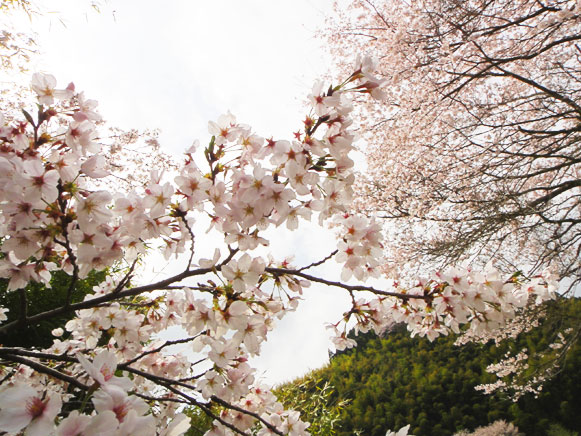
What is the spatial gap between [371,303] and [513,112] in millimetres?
5588

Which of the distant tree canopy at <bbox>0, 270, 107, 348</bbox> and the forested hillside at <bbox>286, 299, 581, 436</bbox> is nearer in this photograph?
the distant tree canopy at <bbox>0, 270, 107, 348</bbox>

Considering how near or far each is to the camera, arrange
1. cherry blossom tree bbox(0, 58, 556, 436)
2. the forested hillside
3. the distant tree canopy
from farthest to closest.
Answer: the forested hillside, the distant tree canopy, cherry blossom tree bbox(0, 58, 556, 436)

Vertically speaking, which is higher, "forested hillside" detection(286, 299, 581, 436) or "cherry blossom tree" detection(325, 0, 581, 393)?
"cherry blossom tree" detection(325, 0, 581, 393)

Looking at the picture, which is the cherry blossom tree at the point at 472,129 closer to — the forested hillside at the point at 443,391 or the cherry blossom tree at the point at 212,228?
the forested hillside at the point at 443,391

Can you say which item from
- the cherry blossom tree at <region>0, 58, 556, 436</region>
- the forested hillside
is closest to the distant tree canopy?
the cherry blossom tree at <region>0, 58, 556, 436</region>

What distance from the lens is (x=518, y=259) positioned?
6.70 m

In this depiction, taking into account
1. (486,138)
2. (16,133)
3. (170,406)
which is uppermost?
(486,138)

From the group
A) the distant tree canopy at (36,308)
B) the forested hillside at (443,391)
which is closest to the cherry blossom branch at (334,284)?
the distant tree canopy at (36,308)

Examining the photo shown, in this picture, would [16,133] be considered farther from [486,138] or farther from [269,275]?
[486,138]

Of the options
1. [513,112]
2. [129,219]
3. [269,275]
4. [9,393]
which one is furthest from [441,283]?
[513,112]

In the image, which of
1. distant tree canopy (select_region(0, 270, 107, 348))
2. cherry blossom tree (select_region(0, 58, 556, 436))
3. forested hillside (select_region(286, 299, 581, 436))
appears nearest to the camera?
cherry blossom tree (select_region(0, 58, 556, 436))

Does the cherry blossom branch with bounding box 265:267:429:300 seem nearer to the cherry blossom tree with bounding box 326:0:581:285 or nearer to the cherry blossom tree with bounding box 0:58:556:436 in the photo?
the cherry blossom tree with bounding box 0:58:556:436

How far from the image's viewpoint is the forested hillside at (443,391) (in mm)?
5926

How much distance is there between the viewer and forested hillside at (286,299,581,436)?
5926mm
